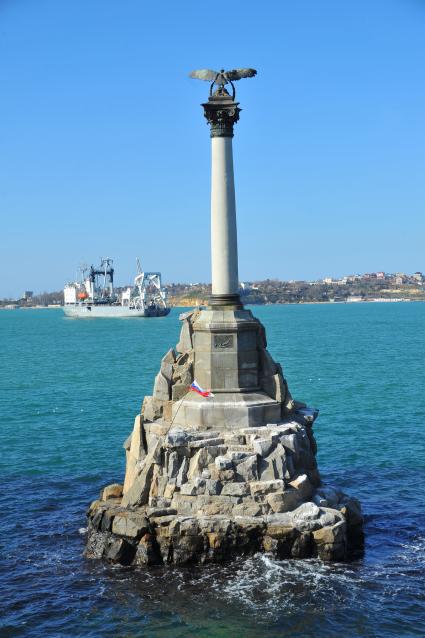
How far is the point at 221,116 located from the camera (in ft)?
55.4

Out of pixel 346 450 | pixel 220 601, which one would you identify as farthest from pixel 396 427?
pixel 220 601

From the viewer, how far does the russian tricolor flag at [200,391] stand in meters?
16.8

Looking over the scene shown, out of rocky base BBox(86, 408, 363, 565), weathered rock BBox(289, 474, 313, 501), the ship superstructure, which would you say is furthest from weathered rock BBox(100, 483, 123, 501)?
the ship superstructure

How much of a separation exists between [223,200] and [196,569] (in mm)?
7727

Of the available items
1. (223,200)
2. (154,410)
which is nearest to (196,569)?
(154,410)

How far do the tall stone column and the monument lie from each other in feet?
0.07

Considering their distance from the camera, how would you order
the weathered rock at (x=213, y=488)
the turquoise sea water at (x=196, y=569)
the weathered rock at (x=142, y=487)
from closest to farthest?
the turquoise sea water at (x=196, y=569)
the weathered rock at (x=213, y=488)
the weathered rock at (x=142, y=487)

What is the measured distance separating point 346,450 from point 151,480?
883 centimetres

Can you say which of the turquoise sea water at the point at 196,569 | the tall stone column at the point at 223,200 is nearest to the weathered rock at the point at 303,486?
the turquoise sea water at the point at 196,569

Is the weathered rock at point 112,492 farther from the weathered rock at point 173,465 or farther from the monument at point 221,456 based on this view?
the weathered rock at point 173,465

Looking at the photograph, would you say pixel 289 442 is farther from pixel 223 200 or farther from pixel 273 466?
pixel 223 200

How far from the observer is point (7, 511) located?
17.7 metres

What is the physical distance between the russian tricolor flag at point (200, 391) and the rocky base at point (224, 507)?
1.08m

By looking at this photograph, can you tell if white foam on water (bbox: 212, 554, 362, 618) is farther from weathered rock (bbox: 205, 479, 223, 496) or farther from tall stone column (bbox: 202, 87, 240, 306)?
tall stone column (bbox: 202, 87, 240, 306)
